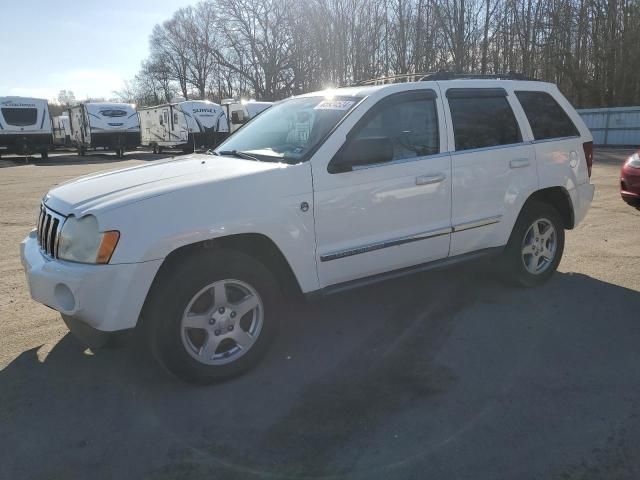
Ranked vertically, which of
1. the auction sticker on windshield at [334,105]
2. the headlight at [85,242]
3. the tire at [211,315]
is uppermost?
the auction sticker on windshield at [334,105]

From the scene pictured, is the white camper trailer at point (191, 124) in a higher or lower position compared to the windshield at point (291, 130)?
higher

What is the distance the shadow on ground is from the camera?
8.66 ft

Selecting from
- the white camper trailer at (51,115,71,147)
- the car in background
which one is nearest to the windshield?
the car in background

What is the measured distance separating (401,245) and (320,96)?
145 centimetres

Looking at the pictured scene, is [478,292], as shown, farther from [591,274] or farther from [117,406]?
[117,406]

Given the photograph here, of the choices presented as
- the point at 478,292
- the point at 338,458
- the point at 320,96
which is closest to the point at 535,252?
the point at 478,292

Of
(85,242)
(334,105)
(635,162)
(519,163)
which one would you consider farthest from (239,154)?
(635,162)

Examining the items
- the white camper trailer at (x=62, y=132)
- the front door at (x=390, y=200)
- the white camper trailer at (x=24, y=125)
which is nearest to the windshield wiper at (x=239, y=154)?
the front door at (x=390, y=200)

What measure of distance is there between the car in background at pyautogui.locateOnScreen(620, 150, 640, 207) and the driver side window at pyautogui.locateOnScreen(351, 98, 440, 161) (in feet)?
17.4

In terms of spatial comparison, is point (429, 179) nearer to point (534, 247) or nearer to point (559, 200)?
point (534, 247)

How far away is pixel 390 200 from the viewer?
3867 millimetres

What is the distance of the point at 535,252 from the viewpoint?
5.02 meters

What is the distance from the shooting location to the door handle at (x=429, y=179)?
4.00 meters

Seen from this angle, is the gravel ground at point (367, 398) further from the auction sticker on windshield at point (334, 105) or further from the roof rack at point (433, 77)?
the roof rack at point (433, 77)
